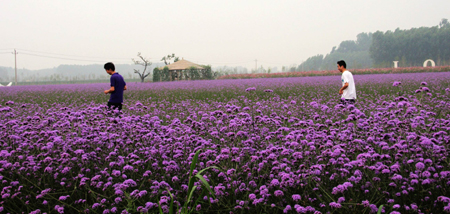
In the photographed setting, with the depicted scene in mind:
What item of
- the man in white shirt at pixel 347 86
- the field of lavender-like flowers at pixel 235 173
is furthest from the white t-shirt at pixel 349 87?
the field of lavender-like flowers at pixel 235 173

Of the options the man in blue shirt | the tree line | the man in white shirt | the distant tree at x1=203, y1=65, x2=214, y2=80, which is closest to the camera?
the man in blue shirt

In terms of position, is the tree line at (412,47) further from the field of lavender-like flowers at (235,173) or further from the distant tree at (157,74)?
the field of lavender-like flowers at (235,173)

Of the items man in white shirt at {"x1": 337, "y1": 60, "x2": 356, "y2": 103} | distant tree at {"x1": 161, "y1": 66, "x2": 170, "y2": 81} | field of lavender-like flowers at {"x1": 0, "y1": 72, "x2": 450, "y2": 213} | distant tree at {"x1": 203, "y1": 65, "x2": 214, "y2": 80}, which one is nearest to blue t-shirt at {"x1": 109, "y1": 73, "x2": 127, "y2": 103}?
field of lavender-like flowers at {"x1": 0, "y1": 72, "x2": 450, "y2": 213}

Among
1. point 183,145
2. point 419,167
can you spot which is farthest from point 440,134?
point 183,145

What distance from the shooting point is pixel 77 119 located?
4.91 meters

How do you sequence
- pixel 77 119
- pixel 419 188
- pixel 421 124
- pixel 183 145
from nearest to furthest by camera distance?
pixel 419 188
pixel 183 145
pixel 421 124
pixel 77 119

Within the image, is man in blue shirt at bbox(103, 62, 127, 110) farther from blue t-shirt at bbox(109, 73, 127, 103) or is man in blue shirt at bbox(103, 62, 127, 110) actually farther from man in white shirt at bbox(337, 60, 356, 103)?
man in white shirt at bbox(337, 60, 356, 103)

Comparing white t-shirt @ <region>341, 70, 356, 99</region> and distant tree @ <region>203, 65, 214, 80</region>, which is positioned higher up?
distant tree @ <region>203, 65, 214, 80</region>

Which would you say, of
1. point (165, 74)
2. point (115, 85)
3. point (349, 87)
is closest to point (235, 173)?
point (115, 85)

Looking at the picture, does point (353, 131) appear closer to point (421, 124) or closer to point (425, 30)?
point (421, 124)

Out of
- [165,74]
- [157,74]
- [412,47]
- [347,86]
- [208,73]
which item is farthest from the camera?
[412,47]

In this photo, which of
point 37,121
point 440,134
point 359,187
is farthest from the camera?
point 37,121

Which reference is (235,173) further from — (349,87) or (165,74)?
(165,74)

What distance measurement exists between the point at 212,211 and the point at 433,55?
3846 inches
